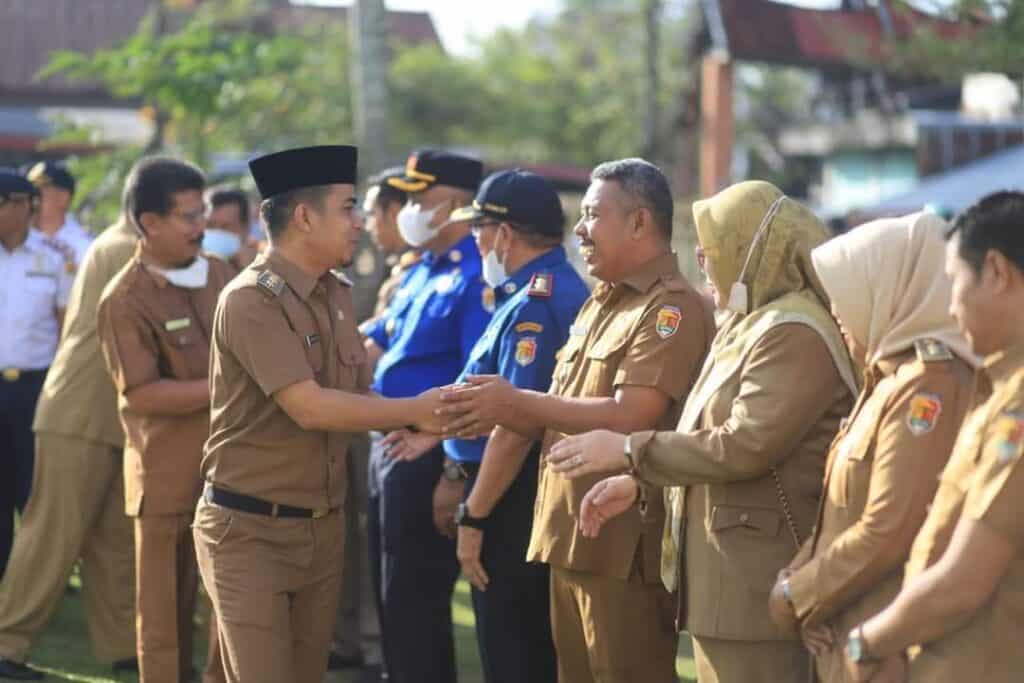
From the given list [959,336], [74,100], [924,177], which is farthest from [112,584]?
[74,100]

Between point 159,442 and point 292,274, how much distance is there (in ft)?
4.91

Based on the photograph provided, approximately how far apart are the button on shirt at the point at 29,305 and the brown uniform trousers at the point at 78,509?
526mm

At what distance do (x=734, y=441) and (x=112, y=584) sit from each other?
4133mm

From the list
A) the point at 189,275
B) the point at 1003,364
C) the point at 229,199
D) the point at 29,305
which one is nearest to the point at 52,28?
the point at 229,199

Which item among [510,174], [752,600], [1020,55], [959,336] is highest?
[1020,55]

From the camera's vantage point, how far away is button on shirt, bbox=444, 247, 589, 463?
546 centimetres

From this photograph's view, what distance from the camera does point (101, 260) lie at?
7.16 m

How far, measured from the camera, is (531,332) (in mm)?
5473

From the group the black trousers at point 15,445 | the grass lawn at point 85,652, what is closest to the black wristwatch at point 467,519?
the grass lawn at point 85,652

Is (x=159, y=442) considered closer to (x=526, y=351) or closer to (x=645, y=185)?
(x=526, y=351)

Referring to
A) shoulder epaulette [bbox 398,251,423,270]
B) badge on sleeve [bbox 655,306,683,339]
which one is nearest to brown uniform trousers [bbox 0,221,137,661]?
shoulder epaulette [bbox 398,251,423,270]

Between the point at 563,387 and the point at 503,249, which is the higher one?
the point at 503,249

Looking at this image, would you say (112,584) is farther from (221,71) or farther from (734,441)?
(221,71)

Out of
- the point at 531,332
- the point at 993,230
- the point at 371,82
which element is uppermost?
the point at 371,82
